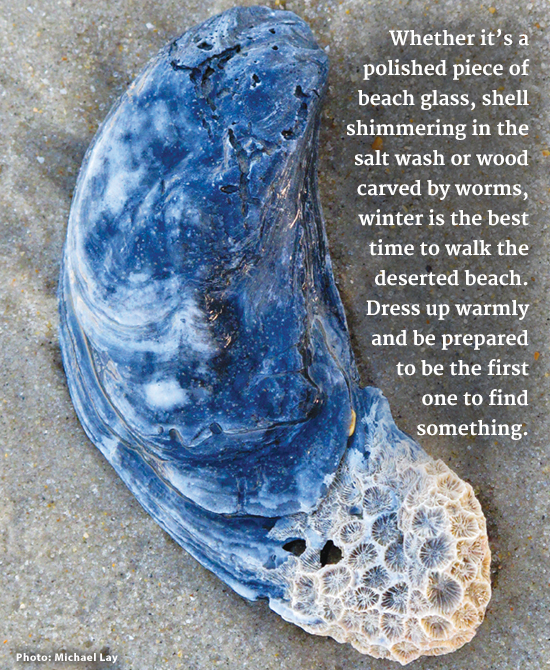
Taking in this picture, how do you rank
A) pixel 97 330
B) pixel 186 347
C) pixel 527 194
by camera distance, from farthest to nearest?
pixel 527 194, pixel 97 330, pixel 186 347

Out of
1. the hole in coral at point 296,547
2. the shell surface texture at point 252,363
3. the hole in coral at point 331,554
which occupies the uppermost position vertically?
the shell surface texture at point 252,363

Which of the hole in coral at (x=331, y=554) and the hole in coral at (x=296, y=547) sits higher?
the hole in coral at (x=296, y=547)

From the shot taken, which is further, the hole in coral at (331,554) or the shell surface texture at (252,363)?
the hole in coral at (331,554)

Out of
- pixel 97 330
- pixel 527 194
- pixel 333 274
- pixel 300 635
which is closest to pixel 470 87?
pixel 527 194

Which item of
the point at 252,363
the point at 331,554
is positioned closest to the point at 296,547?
the point at 331,554

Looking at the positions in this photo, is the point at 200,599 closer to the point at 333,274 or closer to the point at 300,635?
the point at 300,635

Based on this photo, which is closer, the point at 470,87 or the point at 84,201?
the point at 84,201

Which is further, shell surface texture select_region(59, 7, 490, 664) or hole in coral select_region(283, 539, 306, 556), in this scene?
hole in coral select_region(283, 539, 306, 556)
